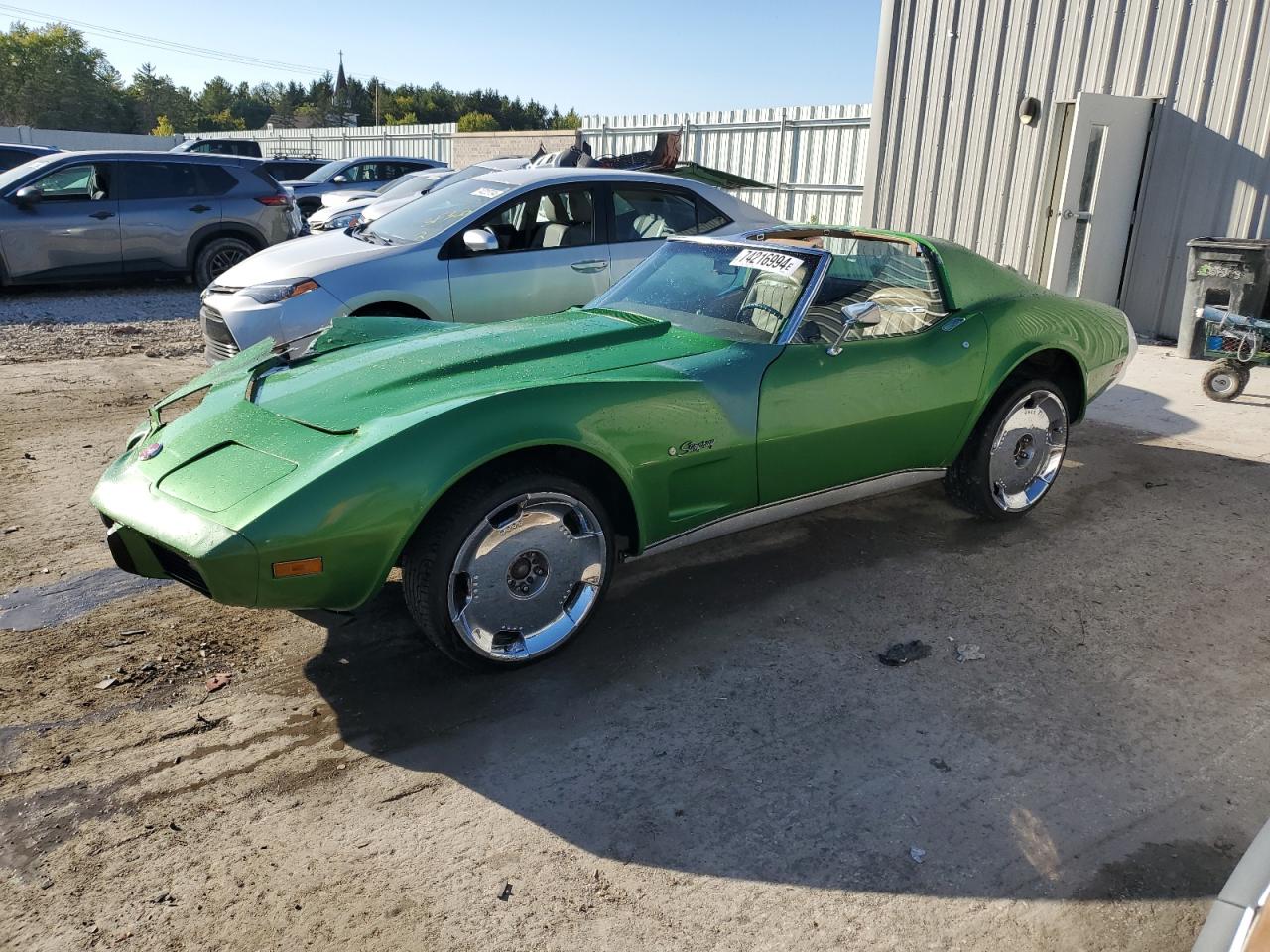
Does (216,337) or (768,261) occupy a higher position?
(768,261)

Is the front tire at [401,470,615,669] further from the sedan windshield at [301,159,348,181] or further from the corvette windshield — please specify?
the sedan windshield at [301,159,348,181]

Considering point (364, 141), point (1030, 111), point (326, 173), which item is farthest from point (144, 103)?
point (1030, 111)

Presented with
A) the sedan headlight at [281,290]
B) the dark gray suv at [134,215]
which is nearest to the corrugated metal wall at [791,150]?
the dark gray suv at [134,215]

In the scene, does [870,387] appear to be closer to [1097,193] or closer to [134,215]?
[1097,193]

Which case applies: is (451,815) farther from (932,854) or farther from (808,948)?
(932,854)

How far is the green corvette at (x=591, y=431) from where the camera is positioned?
10.2ft

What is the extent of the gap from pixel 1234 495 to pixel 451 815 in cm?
489

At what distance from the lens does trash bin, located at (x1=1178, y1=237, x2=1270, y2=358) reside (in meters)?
8.61

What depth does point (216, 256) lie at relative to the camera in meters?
11.9

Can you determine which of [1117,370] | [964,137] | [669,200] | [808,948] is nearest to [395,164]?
[964,137]

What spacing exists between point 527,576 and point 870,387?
1777 millimetres

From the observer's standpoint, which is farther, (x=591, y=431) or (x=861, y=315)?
(x=861, y=315)

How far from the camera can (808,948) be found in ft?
7.81

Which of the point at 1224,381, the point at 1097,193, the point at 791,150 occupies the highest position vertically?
the point at 791,150
